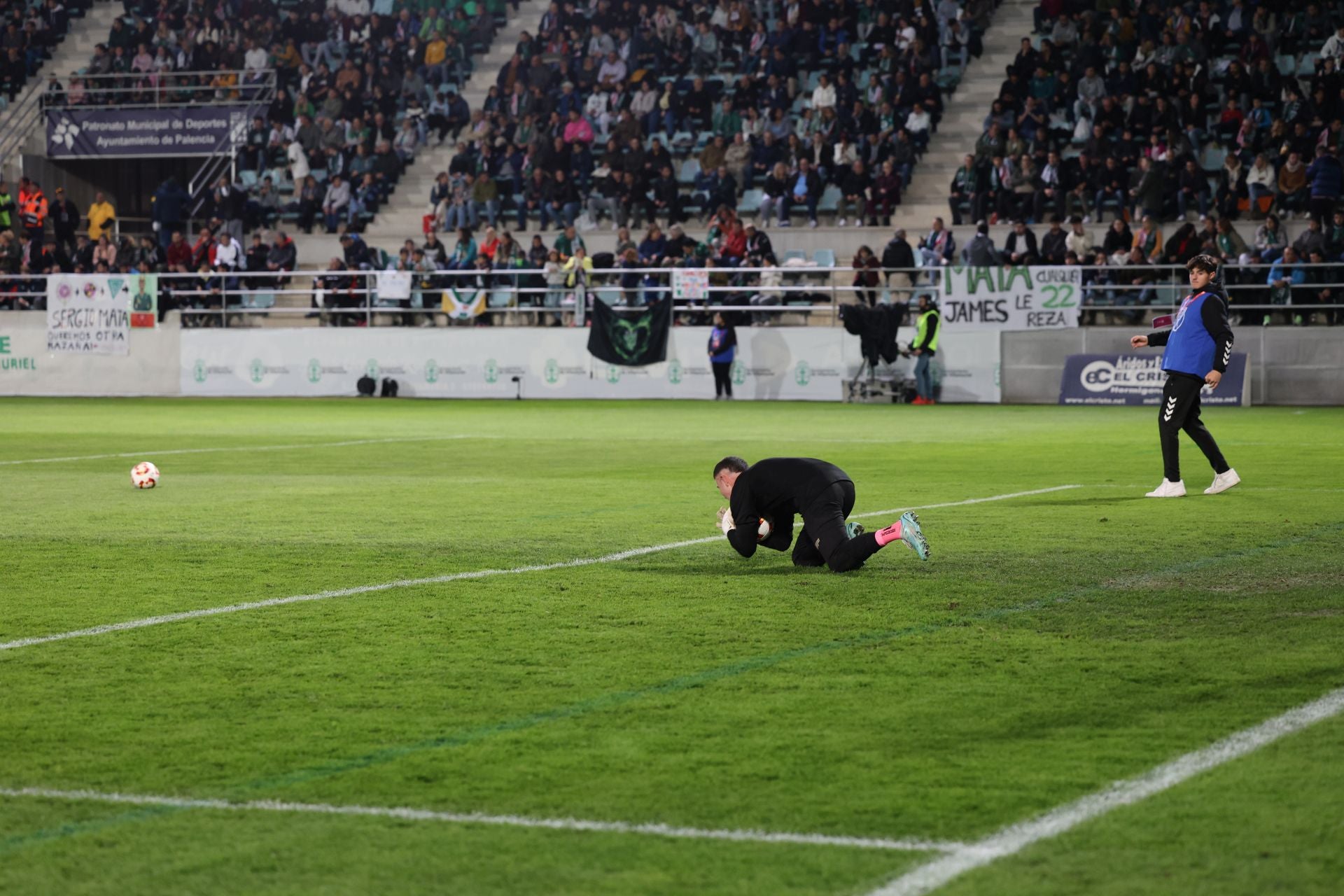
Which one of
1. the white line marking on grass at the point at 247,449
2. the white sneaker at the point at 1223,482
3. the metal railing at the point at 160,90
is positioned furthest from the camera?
the metal railing at the point at 160,90

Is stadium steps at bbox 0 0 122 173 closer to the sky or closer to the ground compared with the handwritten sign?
closer to the sky

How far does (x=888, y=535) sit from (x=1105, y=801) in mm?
4534

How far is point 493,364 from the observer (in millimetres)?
34719

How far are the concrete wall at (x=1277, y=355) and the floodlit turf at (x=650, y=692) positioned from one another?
53.9 ft

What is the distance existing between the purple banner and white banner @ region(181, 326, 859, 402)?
8070 millimetres

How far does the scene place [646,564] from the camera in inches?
408

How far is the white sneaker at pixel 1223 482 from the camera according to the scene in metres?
14.6

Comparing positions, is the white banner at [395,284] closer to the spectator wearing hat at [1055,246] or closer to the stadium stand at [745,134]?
the stadium stand at [745,134]

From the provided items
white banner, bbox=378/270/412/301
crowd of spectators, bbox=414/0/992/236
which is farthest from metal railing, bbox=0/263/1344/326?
crowd of spectators, bbox=414/0/992/236

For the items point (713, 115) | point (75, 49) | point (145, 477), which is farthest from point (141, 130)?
point (145, 477)

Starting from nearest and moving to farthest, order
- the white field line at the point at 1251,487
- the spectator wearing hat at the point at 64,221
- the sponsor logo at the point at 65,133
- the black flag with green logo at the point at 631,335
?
the white field line at the point at 1251,487 → the black flag with green logo at the point at 631,335 → the spectator wearing hat at the point at 64,221 → the sponsor logo at the point at 65,133

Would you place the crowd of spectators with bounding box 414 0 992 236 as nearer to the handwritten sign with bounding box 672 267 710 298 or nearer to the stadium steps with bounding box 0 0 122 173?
the handwritten sign with bounding box 672 267 710 298

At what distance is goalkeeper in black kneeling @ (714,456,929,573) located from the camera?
373 inches

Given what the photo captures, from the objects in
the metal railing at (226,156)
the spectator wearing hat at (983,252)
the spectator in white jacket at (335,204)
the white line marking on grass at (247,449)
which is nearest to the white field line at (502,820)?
the white line marking on grass at (247,449)
